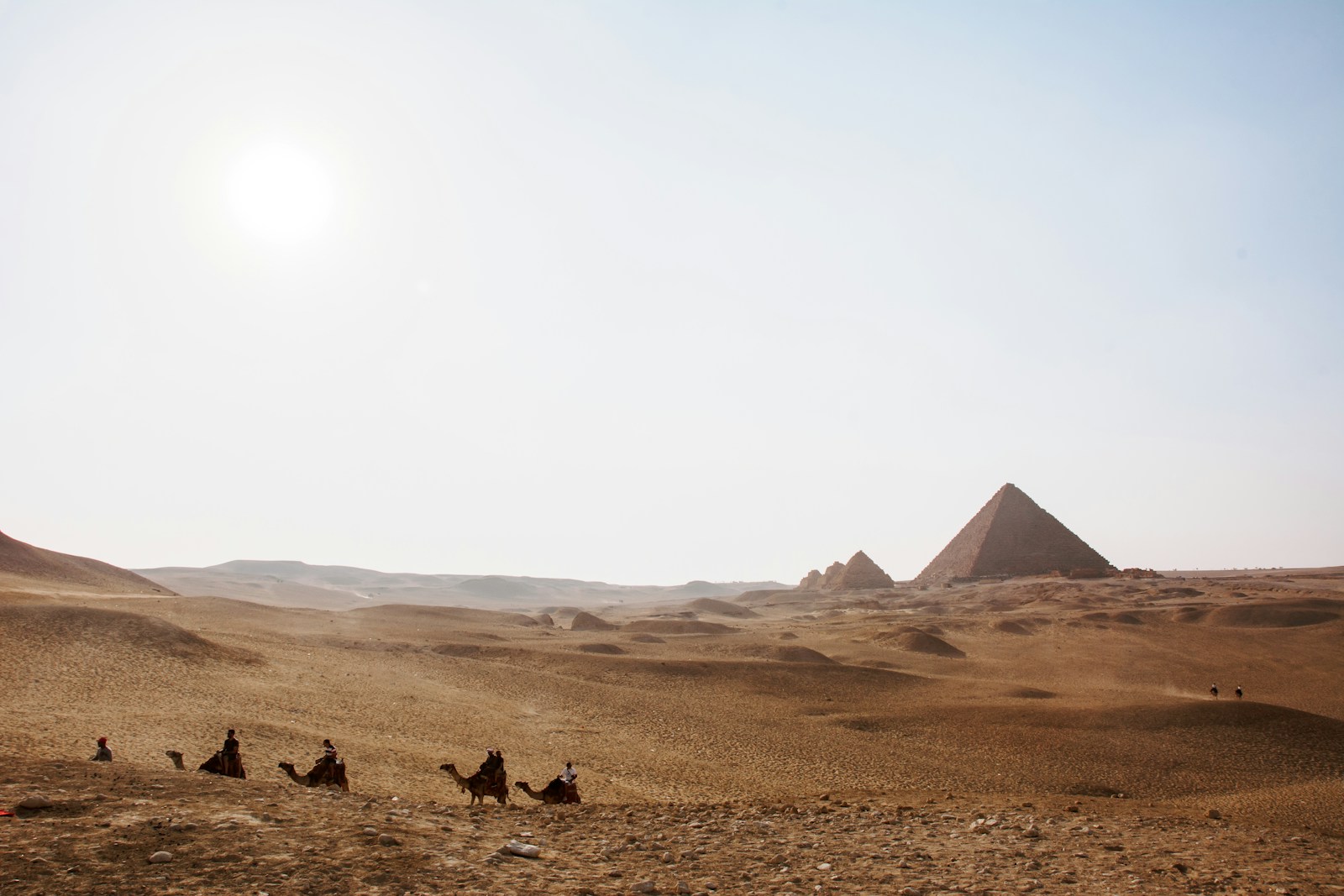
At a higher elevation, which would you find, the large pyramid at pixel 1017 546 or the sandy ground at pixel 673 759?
the large pyramid at pixel 1017 546

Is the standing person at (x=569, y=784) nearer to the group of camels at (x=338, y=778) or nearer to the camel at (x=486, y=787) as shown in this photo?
the group of camels at (x=338, y=778)

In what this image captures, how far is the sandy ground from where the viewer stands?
27.6 ft

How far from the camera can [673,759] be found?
1864 cm

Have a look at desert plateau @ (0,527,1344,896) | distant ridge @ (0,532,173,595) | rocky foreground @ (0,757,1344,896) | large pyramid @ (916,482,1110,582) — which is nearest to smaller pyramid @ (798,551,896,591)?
large pyramid @ (916,482,1110,582)

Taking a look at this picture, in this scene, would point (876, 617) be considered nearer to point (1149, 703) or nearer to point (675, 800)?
point (1149, 703)

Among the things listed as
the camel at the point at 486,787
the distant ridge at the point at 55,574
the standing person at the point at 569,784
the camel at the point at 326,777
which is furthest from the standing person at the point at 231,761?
the distant ridge at the point at 55,574

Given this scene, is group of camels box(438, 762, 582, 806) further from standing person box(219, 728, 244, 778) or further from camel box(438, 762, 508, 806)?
standing person box(219, 728, 244, 778)

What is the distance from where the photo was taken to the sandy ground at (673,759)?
8398mm

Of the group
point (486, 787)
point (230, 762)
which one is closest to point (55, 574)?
point (230, 762)

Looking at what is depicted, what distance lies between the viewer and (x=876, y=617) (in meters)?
64.6

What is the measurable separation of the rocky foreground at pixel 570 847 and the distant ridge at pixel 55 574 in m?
45.5

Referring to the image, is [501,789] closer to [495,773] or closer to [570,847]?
[495,773]

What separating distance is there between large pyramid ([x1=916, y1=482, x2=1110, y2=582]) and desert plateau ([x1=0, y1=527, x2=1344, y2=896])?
134 ft

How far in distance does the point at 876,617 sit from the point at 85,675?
2184 inches
